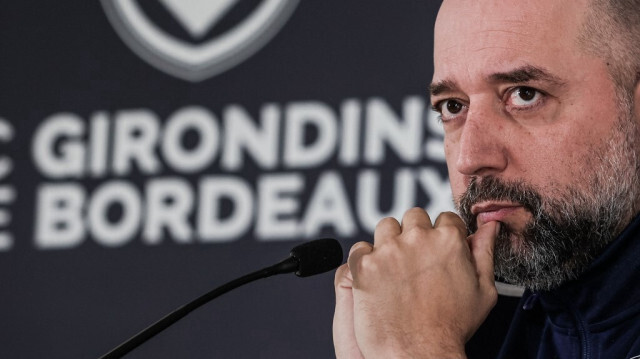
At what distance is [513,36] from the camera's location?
4.77 feet

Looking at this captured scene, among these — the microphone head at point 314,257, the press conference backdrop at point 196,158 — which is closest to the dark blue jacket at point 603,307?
the microphone head at point 314,257

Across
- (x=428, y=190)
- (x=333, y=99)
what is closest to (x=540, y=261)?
(x=428, y=190)

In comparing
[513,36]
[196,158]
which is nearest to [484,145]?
[513,36]

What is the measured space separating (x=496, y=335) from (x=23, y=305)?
5.44ft

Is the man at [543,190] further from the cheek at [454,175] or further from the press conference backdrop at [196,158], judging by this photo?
the press conference backdrop at [196,158]

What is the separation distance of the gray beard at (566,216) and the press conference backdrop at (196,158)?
0.90m

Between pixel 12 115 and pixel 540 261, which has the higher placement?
pixel 12 115

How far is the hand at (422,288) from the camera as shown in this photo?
1.33m

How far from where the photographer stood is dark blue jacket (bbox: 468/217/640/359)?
1410 millimetres

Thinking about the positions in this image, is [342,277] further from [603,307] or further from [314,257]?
[603,307]

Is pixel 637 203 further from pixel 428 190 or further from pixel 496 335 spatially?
pixel 428 190

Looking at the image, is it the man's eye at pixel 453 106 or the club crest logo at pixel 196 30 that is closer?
the man's eye at pixel 453 106

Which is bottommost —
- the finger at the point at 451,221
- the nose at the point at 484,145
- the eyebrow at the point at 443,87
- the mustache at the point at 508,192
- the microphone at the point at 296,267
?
the microphone at the point at 296,267

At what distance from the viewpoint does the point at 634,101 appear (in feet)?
4.83
